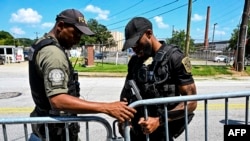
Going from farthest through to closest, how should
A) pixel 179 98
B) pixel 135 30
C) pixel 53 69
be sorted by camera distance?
pixel 135 30 < pixel 179 98 < pixel 53 69

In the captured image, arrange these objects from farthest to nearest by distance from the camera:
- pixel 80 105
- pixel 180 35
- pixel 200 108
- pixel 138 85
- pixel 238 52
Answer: pixel 180 35 → pixel 238 52 → pixel 200 108 → pixel 138 85 → pixel 80 105

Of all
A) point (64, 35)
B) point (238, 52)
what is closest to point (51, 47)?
point (64, 35)

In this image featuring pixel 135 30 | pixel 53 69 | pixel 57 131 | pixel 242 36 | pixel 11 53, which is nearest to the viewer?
pixel 53 69

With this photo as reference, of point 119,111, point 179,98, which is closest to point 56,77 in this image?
point 119,111

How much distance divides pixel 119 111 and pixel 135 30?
0.80 m

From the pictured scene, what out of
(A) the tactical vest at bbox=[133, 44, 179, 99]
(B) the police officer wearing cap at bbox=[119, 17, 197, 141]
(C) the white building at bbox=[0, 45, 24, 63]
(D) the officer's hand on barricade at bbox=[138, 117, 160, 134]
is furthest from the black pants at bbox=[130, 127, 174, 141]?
(C) the white building at bbox=[0, 45, 24, 63]

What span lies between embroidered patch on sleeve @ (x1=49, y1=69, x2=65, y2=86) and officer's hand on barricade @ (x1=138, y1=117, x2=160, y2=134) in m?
0.75

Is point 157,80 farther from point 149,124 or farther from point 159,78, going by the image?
point 149,124

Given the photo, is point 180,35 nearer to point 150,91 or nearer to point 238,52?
point 238,52

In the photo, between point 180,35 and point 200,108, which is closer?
point 200,108

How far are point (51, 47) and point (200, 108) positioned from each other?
538 centimetres

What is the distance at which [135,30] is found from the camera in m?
2.36

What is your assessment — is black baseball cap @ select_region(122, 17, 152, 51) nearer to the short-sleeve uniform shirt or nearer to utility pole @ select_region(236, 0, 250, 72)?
the short-sleeve uniform shirt

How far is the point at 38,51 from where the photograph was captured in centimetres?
202
